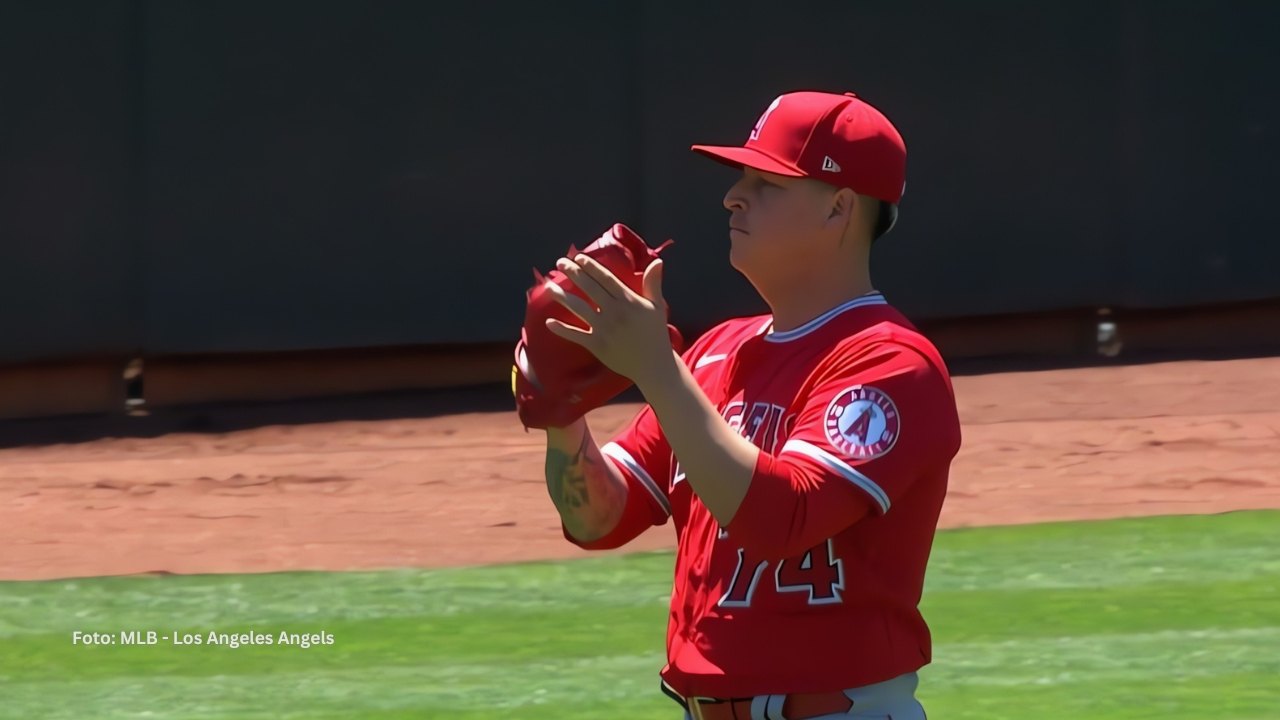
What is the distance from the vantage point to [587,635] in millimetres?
6301

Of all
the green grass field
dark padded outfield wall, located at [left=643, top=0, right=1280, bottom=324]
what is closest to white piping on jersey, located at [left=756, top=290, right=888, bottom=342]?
the green grass field

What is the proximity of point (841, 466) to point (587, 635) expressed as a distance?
4036mm

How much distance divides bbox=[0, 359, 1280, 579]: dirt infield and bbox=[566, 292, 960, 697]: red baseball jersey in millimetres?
5037

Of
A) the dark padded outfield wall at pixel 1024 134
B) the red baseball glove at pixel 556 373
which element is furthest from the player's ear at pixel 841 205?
the dark padded outfield wall at pixel 1024 134

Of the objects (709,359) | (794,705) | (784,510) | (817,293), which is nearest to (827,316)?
(817,293)

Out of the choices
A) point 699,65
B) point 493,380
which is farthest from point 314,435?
point 699,65

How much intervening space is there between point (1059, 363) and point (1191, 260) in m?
1.01

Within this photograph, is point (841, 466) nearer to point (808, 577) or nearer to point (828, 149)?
point (808, 577)

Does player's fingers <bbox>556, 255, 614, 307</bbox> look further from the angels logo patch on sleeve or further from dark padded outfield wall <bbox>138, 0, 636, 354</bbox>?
dark padded outfield wall <bbox>138, 0, 636, 354</bbox>

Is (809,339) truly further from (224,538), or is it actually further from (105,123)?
(105,123)

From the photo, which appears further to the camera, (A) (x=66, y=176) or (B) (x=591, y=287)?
(A) (x=66, y=176)

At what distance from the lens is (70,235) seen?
10383 millimetres

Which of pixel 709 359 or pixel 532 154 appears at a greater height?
pixel 709 359

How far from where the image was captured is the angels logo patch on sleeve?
2375mm
